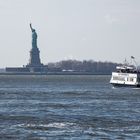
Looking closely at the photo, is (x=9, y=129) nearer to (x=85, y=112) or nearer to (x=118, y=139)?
(x=118, y=139)

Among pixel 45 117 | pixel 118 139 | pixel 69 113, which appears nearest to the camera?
pixel 118 139

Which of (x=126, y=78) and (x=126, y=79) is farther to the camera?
(x=126, y=79)

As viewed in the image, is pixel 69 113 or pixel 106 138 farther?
pixel 69 113

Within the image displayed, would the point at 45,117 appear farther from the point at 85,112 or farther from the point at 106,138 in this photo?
the point at 106,138

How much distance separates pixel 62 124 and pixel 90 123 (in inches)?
114

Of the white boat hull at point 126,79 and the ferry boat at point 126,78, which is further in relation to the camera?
the ferry boat at point 126,78

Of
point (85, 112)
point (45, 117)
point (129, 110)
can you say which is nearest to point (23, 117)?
point (45, 117)

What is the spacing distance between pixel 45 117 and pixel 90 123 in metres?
8.13

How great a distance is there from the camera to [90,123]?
221 ft

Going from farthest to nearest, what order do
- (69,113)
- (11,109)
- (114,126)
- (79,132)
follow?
(11,109) → (69,113) → (114,126) → (79,132)

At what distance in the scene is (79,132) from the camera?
59.8 metres

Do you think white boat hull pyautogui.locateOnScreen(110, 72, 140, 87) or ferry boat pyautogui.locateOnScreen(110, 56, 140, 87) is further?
ferry boat pyautogui.locateOnScreen(110, 56, 140, 87)

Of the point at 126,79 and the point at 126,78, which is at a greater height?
the point at 126,78

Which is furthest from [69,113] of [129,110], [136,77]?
[136,77]
